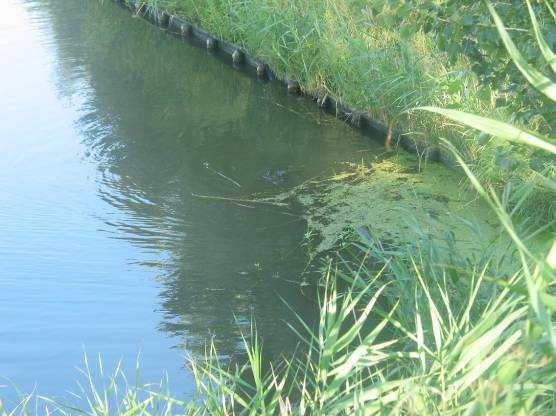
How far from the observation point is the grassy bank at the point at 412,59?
341 cm

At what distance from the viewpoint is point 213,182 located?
18.4 feet

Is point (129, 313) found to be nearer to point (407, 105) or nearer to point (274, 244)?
point (274, 244)

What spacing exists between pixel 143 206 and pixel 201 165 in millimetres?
760

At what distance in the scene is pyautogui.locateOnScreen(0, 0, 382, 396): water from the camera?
3.92 m

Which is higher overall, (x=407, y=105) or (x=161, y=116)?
(x=407, y=105)

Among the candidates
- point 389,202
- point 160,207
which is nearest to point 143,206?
point 160,207

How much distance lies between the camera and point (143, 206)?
5.25 m

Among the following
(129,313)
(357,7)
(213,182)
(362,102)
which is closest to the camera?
(357,7)

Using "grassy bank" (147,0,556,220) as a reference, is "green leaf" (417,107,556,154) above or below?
above

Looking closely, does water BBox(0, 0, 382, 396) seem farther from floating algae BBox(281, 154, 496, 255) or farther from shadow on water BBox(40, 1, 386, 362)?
floating algae BBox(281, 154, 496, 255)

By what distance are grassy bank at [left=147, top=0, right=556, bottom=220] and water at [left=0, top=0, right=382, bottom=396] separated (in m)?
0.31

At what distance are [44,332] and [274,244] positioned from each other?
1291 mm

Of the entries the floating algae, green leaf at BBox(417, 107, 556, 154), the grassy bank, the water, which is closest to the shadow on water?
the water

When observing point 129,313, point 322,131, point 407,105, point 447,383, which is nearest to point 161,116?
point 322,131
